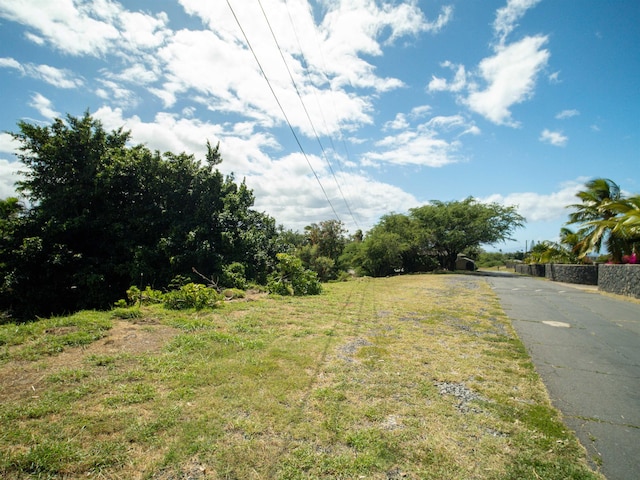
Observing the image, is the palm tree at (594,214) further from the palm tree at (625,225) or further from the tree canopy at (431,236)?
the tree canopy at (431,236)

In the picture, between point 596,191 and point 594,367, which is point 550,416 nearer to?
point 594,367

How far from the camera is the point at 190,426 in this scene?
9.73ft

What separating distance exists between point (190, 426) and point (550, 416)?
3970mm

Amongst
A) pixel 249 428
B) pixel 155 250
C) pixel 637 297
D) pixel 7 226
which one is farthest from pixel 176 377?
pixel 637 297

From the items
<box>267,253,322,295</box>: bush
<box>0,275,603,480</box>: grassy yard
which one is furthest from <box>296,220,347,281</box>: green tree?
<box>0,275,603,480</box>: grassy yard

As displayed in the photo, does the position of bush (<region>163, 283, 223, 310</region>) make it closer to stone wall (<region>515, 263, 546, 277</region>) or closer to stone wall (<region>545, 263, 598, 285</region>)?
stone wall (<region>545, 263, 598, 285</region>)

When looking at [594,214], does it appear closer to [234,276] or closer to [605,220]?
[605,220]

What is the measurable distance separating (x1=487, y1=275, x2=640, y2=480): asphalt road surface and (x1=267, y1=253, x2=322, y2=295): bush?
7.63 m

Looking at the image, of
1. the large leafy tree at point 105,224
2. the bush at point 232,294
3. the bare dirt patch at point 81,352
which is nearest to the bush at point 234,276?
the large leafy tree at point 105,224

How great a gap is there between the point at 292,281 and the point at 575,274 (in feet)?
66.5

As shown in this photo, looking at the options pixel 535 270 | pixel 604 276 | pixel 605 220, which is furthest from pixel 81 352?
pixel 535 270

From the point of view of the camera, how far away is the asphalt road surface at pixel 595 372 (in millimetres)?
2869

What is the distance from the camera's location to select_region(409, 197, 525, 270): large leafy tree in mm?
30641

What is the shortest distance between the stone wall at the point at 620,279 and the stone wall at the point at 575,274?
5236 millimetres
